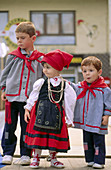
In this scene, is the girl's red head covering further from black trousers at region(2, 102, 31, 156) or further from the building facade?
the building facade

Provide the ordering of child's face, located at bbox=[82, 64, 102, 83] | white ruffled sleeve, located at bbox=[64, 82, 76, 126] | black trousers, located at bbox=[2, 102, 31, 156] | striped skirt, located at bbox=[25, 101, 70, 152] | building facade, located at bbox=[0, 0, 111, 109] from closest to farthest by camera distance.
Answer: striped skirt, located at bbox=[25, 101, 70, 152] < white ruffled sleeve, located at bbox=[64, 82, 76, 126] < child's face, located at bbox=[82, 64, 102, 83] < black trousers, located at bbox=[2, 102, 31, 156] < building facade, located at bbox=[0, 0, 111, 109]

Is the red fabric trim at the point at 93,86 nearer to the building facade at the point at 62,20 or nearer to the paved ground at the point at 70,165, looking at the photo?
the paved ground at the point at 70,165

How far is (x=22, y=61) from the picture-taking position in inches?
135

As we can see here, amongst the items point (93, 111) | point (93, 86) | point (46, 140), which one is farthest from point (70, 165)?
point (93, 86)

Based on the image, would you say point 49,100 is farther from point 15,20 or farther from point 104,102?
point 15,20

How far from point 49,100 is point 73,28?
43.9 ft

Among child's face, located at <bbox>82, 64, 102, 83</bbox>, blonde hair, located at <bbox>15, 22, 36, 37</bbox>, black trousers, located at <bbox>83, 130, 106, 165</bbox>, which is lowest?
black trousers, located at <bbox>83, 130, 106, 165</bbox>

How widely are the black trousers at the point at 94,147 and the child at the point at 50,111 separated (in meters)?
0.29

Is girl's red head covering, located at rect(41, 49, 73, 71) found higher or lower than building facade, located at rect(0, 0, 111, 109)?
lower

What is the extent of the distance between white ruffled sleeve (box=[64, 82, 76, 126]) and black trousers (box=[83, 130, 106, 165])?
0.30m

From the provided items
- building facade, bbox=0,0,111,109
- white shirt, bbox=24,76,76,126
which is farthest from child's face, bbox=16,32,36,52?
building facade, bbox=0,0,111,109

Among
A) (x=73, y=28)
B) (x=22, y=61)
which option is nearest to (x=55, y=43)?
(x=73, y=28)

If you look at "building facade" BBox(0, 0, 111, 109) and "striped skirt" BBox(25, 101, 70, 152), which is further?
"building facade" BBox(0, 0, 111, 109)

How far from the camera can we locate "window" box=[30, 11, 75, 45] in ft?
52.5
